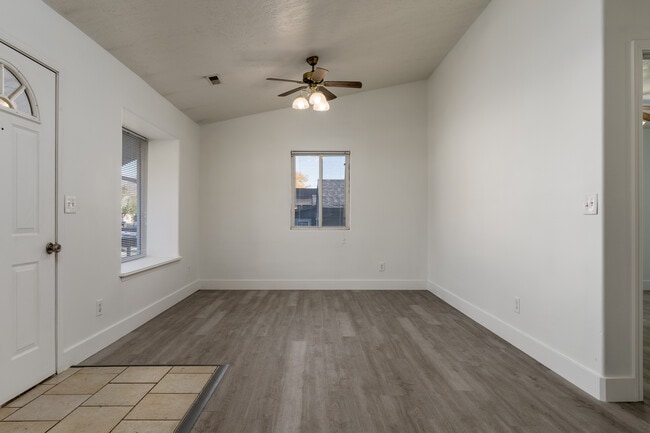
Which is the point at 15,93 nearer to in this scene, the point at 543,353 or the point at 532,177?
the point at 532,177

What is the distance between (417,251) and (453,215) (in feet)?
3.66

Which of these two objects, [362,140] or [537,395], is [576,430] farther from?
[362,140]

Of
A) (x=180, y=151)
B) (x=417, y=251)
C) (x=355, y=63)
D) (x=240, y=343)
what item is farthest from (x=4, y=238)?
(x=417, y=251)

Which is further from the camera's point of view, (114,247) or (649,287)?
(649,287)

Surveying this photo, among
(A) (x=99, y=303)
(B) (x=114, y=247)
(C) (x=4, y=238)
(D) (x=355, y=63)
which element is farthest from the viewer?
(D) (x=355, y=63)

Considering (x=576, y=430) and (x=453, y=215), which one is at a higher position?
(x=453, y=215)

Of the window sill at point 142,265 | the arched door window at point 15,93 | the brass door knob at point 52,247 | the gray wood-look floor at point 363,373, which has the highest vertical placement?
the arched door window at point 15,93

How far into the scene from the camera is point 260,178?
5.20 m

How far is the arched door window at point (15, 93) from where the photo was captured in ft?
6.55

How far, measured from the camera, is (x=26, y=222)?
2.14 m

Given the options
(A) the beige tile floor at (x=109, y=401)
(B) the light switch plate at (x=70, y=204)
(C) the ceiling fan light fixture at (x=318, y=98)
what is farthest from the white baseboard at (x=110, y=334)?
(C) the ceiling fan light fixture at (x=318, y=98)

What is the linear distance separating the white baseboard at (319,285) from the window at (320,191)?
3.01ft

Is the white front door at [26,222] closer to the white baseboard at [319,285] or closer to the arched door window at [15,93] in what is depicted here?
the arched door window at [15,93]

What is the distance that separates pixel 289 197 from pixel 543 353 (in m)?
3.78
